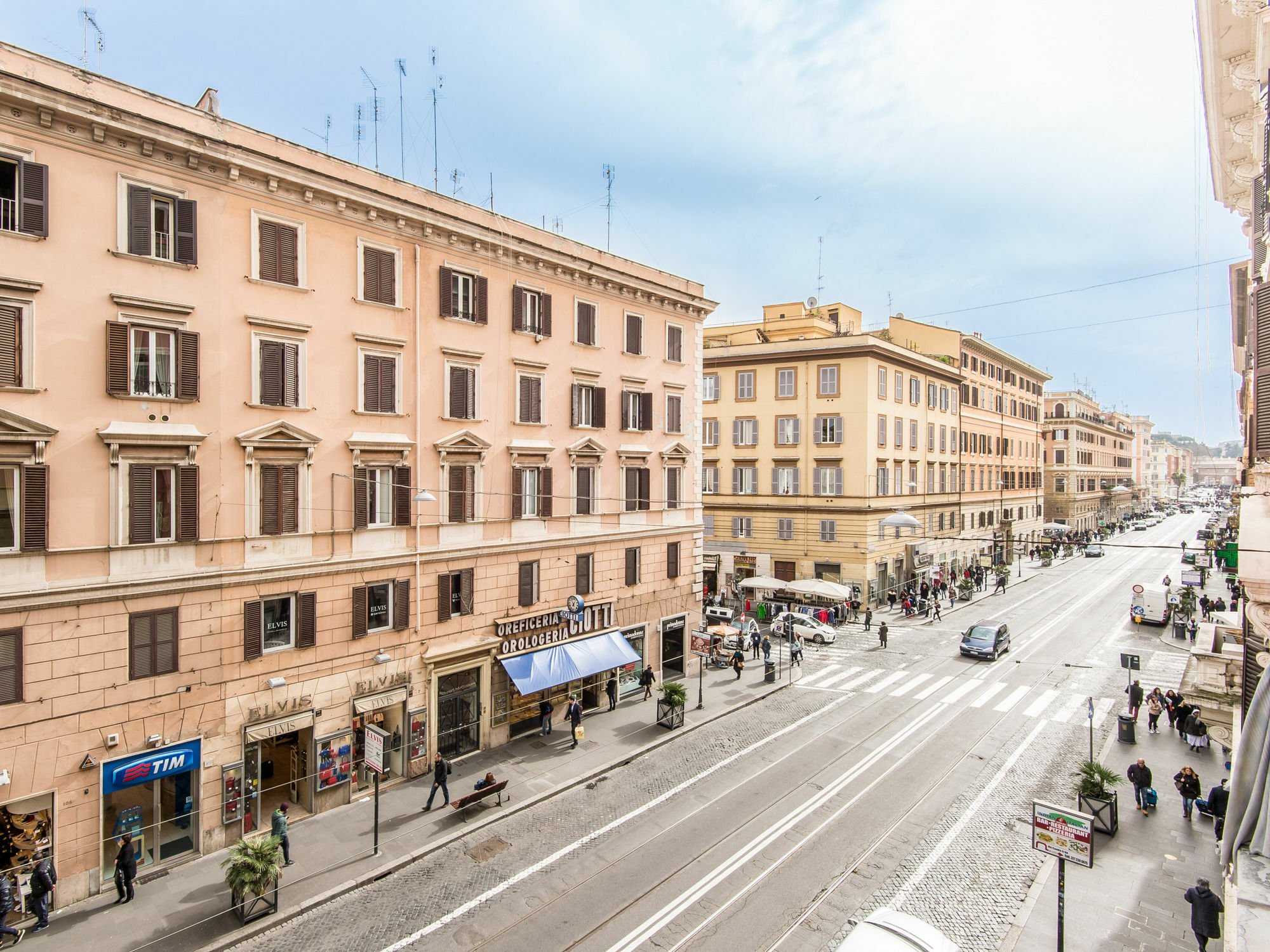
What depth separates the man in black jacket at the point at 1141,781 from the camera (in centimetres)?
1682

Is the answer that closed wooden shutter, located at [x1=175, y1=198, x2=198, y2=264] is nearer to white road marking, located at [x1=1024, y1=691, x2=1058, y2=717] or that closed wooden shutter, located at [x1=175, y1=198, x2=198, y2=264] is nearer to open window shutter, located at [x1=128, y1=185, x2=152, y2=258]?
open window shutter, located at [x1=128, y1=185, x2=152, y2=258]

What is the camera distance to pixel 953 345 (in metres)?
56.1

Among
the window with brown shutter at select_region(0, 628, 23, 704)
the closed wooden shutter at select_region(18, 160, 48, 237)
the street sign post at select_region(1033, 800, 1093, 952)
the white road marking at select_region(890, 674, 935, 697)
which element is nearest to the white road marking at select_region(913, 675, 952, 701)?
the white road marking at select_region(890, 674, 935, 697)

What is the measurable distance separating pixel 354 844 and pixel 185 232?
50.2ft

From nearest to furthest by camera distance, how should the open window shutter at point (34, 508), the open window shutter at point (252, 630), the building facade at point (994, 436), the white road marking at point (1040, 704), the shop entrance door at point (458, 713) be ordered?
the open window shutter at point (34, 508) < the open window shutter at point (252, 630) < the shop entrance door at point (458, 713) < the white road marking at point (1040, 704) < the building facade at point (994, 436)

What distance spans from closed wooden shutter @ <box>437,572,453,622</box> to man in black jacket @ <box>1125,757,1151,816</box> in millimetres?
19559

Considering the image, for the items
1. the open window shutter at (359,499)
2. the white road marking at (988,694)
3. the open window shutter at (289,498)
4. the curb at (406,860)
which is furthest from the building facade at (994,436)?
the open window shutter at (289,498)

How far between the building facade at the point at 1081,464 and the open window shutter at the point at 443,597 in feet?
289

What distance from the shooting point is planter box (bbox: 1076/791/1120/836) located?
1572 centimetres

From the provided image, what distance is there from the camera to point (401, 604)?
63.1ft

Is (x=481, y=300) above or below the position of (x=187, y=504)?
above

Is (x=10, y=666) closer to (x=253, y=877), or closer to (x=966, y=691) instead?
(x=253, y=877)

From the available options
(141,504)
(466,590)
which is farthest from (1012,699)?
(141,504)

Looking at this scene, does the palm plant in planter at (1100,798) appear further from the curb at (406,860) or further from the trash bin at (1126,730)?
the curb at (406,860)
